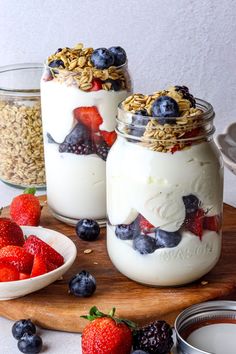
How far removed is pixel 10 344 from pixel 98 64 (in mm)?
423

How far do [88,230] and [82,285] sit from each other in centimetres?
18

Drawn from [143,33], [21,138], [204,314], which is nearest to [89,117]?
[21,138]

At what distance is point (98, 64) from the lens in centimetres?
129

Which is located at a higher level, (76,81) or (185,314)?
(76,81)

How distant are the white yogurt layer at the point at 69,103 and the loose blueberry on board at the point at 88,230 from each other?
13cm

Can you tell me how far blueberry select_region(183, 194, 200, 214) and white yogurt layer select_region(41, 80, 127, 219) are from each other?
0.77 feet

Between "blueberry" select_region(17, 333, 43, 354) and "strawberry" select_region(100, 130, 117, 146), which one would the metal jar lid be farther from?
"strawberry" select_region(100, 130, 117, 146)

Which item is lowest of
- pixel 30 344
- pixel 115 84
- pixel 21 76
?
pixel 30 344

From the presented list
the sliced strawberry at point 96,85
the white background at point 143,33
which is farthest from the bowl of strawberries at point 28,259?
the white background at point 143,33

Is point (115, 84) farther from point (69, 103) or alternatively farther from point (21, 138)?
point (21, 138)

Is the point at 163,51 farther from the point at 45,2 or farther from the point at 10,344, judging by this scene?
the point at 10,344

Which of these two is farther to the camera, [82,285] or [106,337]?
[82,285]

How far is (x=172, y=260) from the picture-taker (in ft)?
3.80

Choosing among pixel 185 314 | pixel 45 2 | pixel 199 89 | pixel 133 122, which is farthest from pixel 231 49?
pixel 185 314
